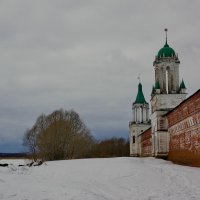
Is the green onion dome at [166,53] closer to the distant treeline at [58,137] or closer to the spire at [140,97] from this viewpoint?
the distant treeline at [58,137]

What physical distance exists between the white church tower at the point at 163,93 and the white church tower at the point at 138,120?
36.2m

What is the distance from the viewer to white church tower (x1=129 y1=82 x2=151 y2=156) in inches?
3485

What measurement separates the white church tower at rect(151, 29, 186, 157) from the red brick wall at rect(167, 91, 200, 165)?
207 inches

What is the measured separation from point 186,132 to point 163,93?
15.9 m

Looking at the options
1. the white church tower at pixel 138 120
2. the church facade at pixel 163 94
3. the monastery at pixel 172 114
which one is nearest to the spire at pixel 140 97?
the white church tower at pixel 138 120

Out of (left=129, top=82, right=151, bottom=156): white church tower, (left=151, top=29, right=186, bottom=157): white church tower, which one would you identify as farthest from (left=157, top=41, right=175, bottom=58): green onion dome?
(left=129, top=82, right=151, bottom=156): white church tower

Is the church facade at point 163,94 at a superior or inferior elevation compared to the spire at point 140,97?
inferior

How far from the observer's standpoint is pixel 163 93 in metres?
50.1

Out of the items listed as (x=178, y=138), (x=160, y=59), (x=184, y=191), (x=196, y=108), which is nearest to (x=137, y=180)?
(x=184, y=191)

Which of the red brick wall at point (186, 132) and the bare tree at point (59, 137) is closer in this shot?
the red brick wall at point (186, 132)

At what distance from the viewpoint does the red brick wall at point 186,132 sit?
102 feet

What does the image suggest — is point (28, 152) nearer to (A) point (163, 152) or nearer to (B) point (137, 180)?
(A) point (163, 152)

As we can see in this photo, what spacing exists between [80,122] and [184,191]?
50.3m

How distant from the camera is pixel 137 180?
19.2 meters
